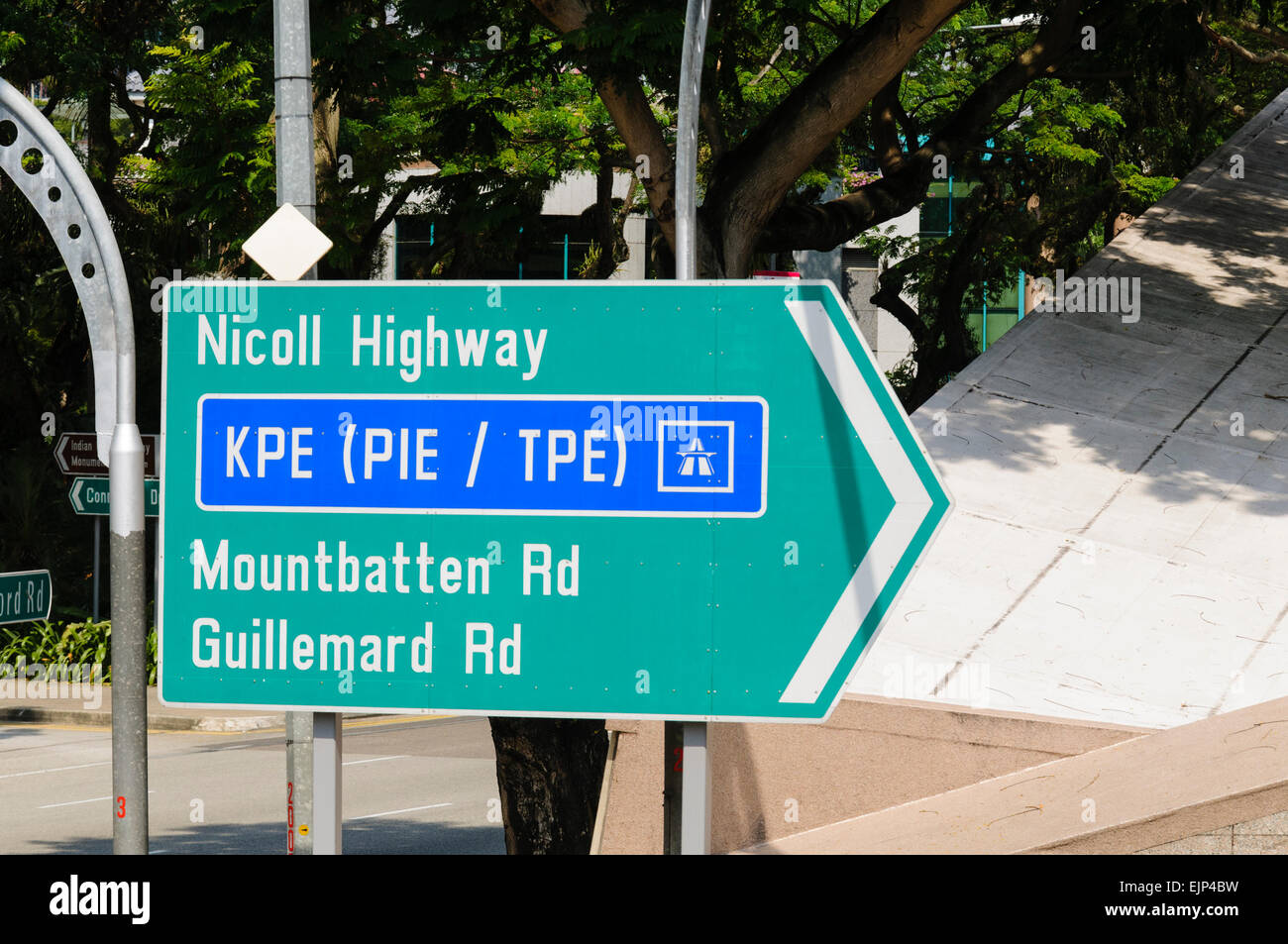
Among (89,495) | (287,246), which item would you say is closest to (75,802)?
(89,495)

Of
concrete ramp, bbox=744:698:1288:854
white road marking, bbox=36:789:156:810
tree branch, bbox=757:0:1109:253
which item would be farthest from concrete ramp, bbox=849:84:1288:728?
white road marking, bbox=36:789:156:810

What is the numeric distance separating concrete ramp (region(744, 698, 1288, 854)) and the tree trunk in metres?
3.68

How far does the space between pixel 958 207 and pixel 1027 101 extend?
466 cm

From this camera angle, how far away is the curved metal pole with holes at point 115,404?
5.38m

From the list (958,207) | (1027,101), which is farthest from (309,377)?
(958,207)

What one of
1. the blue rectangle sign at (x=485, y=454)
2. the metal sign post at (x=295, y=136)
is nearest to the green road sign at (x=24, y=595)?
the metal sign post at (x=295, y=136)

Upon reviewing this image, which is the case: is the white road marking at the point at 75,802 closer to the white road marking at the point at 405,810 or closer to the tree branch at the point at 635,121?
the white road marking at the point at 405,810

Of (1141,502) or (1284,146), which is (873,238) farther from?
(1141,502)

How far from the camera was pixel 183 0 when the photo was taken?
14.3 metres

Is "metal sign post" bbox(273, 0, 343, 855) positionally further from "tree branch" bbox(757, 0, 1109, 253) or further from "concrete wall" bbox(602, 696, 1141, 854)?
"tree branch" bbox(757, 0, 1109, 253)

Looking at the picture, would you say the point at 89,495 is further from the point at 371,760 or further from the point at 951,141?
the point at 951,141

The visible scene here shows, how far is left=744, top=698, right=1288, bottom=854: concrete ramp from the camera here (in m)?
4.81

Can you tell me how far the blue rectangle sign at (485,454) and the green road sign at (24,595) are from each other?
247cm

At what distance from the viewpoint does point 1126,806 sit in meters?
5.23
